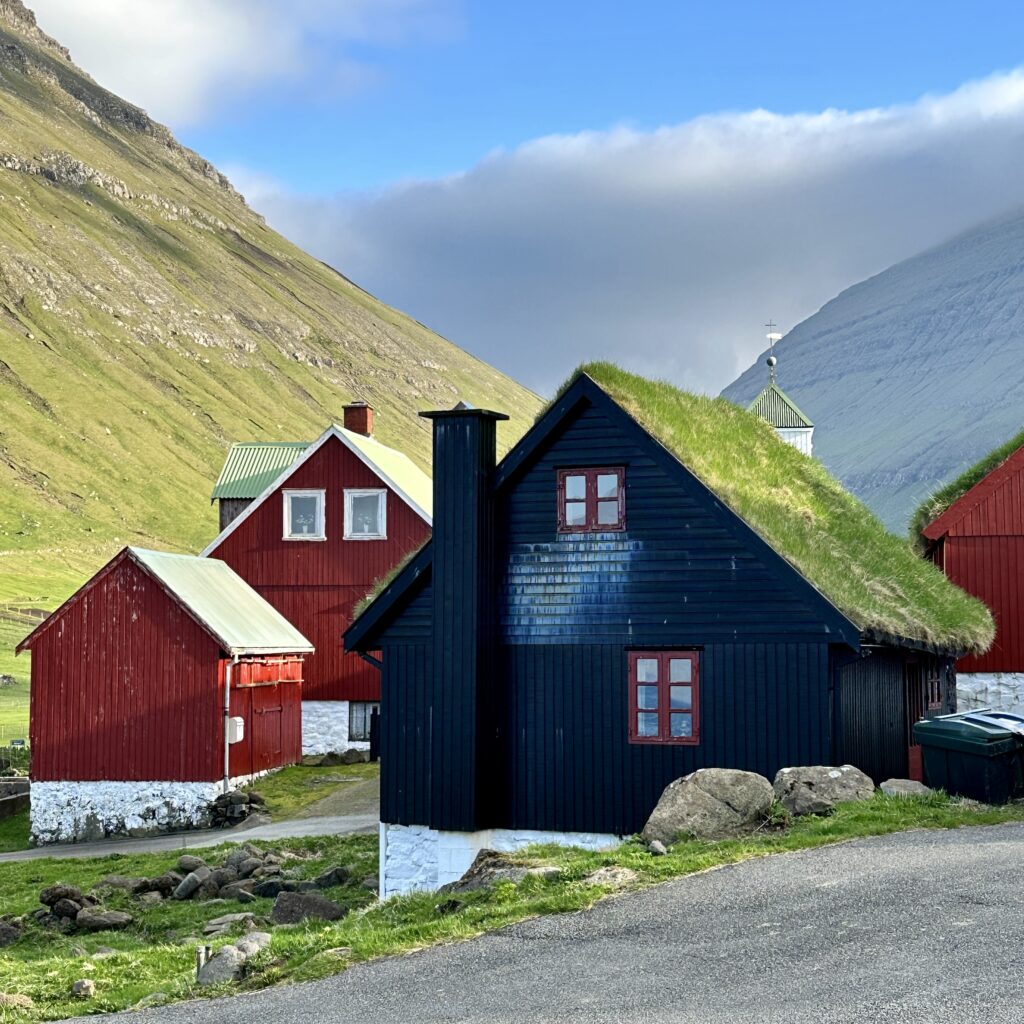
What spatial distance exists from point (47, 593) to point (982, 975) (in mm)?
123351

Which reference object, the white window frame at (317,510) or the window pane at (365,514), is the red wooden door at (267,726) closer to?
the white window frame at (317,510)

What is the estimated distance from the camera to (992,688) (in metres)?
33.9

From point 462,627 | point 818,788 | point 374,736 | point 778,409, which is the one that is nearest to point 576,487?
point 462,627

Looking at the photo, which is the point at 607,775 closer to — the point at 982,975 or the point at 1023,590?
the point at 982,975

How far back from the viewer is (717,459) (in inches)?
1009

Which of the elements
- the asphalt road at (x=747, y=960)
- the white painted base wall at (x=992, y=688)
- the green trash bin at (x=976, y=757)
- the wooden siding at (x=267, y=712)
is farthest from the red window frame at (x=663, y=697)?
the wooden siding at (x=267, y=712)

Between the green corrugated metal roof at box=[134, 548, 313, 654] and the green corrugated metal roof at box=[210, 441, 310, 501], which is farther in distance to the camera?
the green corrugated metal roof at box=[210, 441, 310, 501]

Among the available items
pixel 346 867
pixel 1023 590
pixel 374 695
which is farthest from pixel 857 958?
pixel 374 695

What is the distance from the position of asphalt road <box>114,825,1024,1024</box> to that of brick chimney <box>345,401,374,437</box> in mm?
37286

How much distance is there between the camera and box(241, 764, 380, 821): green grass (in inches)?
1501

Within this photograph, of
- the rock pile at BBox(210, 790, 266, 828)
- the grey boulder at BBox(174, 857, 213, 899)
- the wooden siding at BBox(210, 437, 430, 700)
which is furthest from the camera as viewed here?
the wooden siding at BBox(210, 437, 430, 700)

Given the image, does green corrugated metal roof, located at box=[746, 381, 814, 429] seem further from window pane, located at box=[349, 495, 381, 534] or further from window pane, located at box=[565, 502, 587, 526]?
window pane, located at box=[565, 502, 587, 526]

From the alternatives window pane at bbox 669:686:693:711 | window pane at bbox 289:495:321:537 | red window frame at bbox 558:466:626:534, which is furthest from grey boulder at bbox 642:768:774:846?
window pane at bbox 289:495:321:537

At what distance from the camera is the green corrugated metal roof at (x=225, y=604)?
39.3 meters
